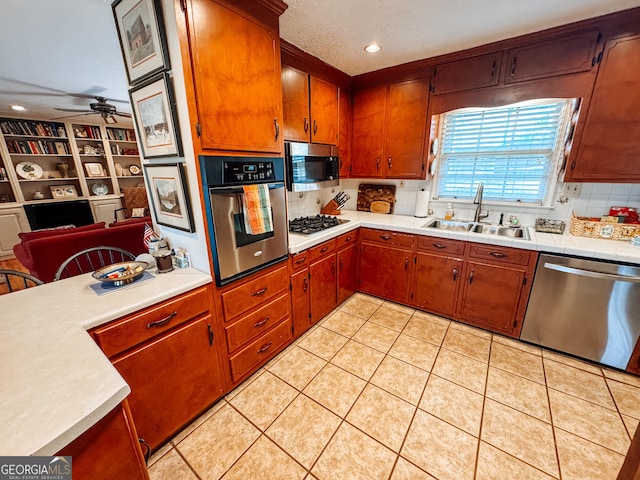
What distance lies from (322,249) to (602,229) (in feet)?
7.30

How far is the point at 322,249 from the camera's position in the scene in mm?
2287

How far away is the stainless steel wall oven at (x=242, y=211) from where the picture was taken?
4.61 feet

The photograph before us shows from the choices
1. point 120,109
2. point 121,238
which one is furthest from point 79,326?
point 120,109

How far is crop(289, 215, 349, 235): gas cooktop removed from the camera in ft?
7.57

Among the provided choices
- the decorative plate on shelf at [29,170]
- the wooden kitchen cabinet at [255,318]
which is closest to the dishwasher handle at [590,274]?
the wooden kitchen cabinet at [255,318]

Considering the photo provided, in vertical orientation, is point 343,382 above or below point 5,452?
below

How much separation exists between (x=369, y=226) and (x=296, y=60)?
1.64 metres

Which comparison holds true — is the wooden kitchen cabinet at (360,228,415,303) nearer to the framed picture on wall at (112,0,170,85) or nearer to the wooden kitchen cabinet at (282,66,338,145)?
the wooden kitchen cabinet at (282,66,338,145)

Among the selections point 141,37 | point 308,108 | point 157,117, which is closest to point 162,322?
point 157,117

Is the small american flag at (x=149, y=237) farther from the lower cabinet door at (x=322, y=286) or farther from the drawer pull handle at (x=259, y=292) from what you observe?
the lower cabinet door at (x=322, y=286)

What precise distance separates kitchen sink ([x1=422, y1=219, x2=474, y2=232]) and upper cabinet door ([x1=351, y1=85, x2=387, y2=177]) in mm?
776

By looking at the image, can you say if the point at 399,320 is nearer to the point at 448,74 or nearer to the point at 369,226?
the point at 369,226

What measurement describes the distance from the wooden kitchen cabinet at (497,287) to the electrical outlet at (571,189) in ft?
2.62

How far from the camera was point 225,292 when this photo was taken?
5.08ft
